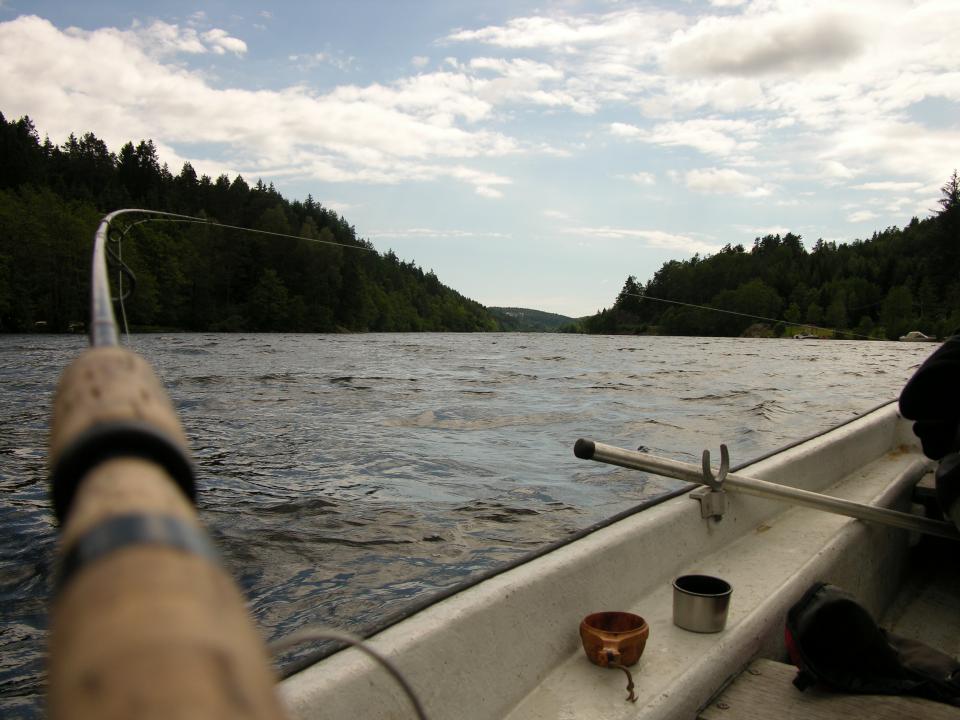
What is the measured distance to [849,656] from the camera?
2.30 meters

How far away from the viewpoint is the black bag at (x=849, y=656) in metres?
2.24

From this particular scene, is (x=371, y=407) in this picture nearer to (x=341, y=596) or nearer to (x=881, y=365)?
(x=341, y=596)

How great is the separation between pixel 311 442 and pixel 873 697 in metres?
8.65

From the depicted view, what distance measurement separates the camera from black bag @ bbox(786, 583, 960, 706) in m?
2.24

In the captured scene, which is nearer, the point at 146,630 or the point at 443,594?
the point at 146,630

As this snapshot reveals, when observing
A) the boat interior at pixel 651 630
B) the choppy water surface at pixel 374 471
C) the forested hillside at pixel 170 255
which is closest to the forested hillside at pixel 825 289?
the forested hillside at pixel 170 255

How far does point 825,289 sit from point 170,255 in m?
94.9

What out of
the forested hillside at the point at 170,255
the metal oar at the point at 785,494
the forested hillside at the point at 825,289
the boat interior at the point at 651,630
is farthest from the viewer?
the forested hillside at the point at 825,289

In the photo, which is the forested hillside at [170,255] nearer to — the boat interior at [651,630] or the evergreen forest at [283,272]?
the evergreen forest at [283,272]

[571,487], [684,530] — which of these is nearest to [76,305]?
[571,487]

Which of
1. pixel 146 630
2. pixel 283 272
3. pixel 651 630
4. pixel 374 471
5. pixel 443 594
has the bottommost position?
pixel 374 471

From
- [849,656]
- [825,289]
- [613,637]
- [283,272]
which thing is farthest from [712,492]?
[825,289]

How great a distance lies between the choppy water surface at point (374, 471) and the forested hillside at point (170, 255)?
24299mm

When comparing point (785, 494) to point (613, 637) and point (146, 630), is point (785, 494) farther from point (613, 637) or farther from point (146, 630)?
point (146, 630)
